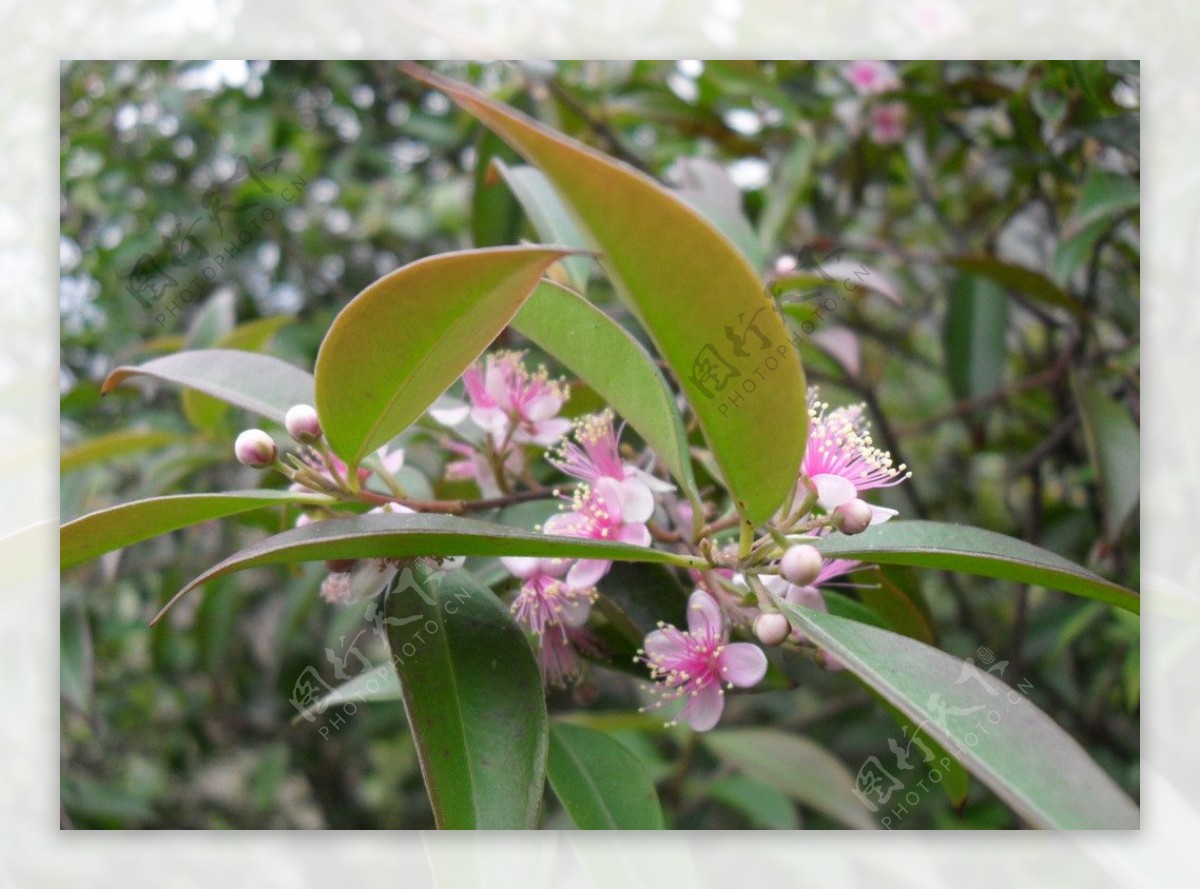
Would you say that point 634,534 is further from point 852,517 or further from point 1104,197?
point 1104,197

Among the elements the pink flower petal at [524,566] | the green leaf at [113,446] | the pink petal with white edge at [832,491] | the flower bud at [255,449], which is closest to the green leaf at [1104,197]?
the pink petal with white edge at [832,491]

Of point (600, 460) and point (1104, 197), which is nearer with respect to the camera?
point (600, 460)

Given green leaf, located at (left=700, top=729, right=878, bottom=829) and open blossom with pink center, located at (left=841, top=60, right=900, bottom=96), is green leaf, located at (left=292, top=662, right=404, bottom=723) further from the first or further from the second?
open blossom with pink center, located at (left=841, top=60, right=900, bottom=96)

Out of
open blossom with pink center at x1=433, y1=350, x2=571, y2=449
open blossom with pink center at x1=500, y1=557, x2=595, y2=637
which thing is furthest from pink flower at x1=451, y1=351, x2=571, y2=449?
open blossom with pink center at x1=500, y1=557, x2=595, y2=637

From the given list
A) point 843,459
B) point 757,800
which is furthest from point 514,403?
point 757,800

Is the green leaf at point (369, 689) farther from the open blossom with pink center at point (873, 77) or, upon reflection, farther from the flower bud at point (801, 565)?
the open blossom with pink center at point (873, 77)

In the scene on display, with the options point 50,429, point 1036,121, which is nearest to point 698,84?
point 1036,121
